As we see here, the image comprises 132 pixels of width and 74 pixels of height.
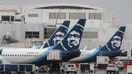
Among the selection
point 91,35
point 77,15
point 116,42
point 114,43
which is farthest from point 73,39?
point 77,15

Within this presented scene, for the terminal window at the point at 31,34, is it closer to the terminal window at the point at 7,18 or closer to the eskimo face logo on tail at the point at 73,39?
the terminal window at the point at 7,18

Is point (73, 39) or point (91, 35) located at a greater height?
point (91, 35)

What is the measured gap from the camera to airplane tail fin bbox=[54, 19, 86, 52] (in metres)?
87.9

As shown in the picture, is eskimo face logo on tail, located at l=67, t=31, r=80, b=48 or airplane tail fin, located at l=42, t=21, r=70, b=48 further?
airplane tail fin, located at l=42, t=21, r=70, b=48

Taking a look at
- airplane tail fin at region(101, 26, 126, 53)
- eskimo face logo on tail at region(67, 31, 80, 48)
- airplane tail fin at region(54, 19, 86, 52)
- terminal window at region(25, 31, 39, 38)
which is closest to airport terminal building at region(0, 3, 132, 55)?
terminal window at region(25, 31, 39, 38)

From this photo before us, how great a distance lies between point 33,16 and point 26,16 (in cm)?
191

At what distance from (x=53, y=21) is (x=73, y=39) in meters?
65.6

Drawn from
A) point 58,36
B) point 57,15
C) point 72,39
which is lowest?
point 72,39

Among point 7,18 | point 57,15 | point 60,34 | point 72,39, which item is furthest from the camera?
point 7,18

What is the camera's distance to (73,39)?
8925cm

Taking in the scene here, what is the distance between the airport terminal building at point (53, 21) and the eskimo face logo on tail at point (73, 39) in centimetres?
5223

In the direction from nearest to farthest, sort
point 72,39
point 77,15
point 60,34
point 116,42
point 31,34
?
point 72,39 < point 60,34 < point 116,42 < point 31,34 < point 77,15

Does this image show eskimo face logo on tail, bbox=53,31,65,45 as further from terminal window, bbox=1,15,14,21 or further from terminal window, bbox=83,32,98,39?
terminal window, bbox=1,15,14,21

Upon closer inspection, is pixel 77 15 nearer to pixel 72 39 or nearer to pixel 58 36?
pixel 58 36
